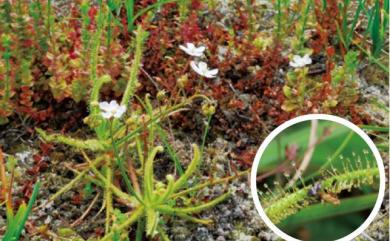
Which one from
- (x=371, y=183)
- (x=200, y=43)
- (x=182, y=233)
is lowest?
(x=182, y=233)

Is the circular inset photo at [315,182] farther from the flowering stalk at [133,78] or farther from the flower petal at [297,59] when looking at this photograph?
the flowering stalk at [133,78]

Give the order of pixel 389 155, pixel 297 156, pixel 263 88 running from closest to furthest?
pixel 297 156 → pixel 389 155 → pixel 263 88

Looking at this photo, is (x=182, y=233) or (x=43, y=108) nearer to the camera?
(x=182, y=233)

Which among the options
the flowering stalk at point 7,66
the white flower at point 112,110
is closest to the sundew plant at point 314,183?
the white flower at point 112,110

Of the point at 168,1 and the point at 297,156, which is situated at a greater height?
the point at 168,1

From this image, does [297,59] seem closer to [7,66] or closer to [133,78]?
[133,78]

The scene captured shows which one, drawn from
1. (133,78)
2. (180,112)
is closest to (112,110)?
(133,78)

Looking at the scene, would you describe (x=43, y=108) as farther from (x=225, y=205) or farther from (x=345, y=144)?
(x=345, y=144)

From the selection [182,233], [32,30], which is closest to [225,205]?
[182,233]
